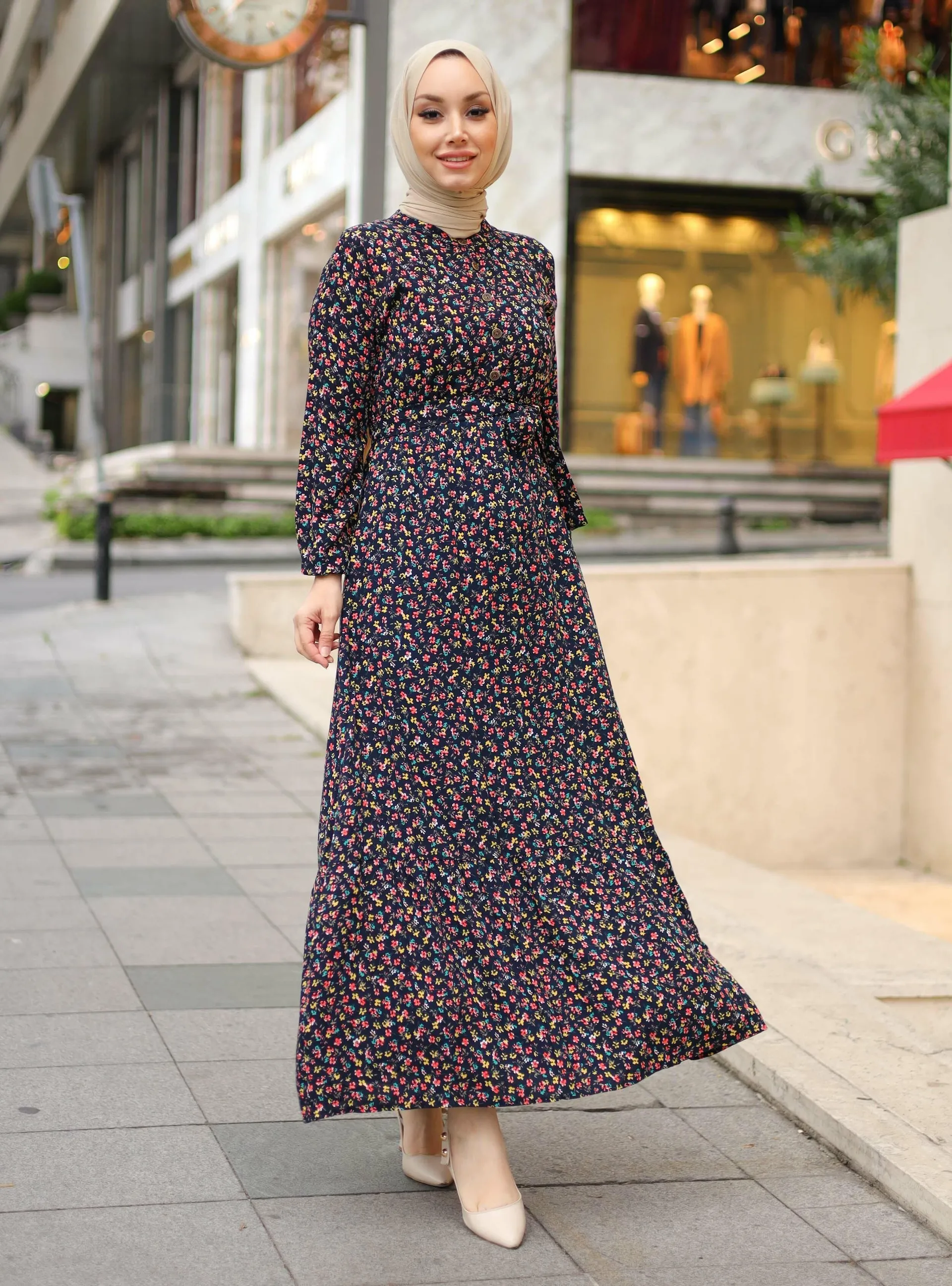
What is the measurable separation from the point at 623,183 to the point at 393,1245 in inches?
871

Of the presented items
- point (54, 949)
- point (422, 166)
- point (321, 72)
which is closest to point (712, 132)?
point (321, 72)

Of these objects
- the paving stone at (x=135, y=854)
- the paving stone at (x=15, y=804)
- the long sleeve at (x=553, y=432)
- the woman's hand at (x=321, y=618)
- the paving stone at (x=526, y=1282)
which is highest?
the long sleeve at (x=553, y=432)

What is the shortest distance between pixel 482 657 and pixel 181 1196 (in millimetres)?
1099

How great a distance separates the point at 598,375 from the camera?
24.7m

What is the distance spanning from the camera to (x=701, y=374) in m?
24.3

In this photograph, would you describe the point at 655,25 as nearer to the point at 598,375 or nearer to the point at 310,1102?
the point at 598,375

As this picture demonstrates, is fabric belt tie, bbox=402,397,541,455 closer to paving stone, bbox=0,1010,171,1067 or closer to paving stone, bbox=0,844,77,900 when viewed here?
paving stone, bbox=0,1010,171,1067

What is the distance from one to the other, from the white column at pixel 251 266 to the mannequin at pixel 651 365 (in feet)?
23.2

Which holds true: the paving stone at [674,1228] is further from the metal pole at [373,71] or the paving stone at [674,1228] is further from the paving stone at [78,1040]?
the metal pole at [373,71]

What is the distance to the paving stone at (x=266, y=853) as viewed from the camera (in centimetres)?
593

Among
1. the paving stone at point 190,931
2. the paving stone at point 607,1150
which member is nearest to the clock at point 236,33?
the paving stone at point 190,931

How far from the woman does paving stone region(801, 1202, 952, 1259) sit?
370mm

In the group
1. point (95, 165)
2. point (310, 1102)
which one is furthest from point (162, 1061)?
point (95, 165)

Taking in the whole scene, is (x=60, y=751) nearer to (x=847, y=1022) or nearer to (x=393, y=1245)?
(x=847, y=1022)
